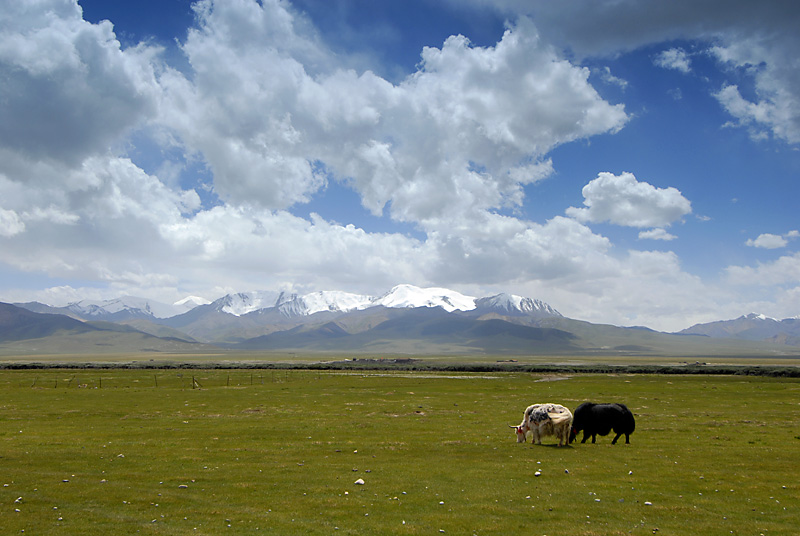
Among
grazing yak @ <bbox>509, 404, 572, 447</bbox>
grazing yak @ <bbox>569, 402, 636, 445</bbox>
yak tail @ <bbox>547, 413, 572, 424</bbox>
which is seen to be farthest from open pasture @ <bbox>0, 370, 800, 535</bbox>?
yak tail @ <bbox>547, 413, 572, 424</bbox>

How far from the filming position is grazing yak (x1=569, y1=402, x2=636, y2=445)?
2623 cm

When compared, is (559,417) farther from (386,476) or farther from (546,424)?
(386,476)

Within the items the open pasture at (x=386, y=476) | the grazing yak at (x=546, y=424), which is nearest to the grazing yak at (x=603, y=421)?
the grazing yak at (x=546, y=424)

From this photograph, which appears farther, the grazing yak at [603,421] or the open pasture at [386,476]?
the grazing yak at [603,421]

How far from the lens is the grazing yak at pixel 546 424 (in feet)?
86.0

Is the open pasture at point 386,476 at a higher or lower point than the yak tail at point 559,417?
lower

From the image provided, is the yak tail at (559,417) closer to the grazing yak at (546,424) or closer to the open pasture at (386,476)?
the grazing yak at (546,424)

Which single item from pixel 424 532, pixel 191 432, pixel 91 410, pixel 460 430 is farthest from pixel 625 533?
pixel 91 410

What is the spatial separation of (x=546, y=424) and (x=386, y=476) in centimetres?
1105

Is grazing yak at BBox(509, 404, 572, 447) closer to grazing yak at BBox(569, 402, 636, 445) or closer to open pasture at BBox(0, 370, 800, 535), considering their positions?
grazing yak at BBox(569, 402, 636, 445)

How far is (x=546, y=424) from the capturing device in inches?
1037

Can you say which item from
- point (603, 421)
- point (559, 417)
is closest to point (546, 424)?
point (559, 417)

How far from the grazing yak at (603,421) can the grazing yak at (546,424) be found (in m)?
0.74

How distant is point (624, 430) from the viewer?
2630cm
